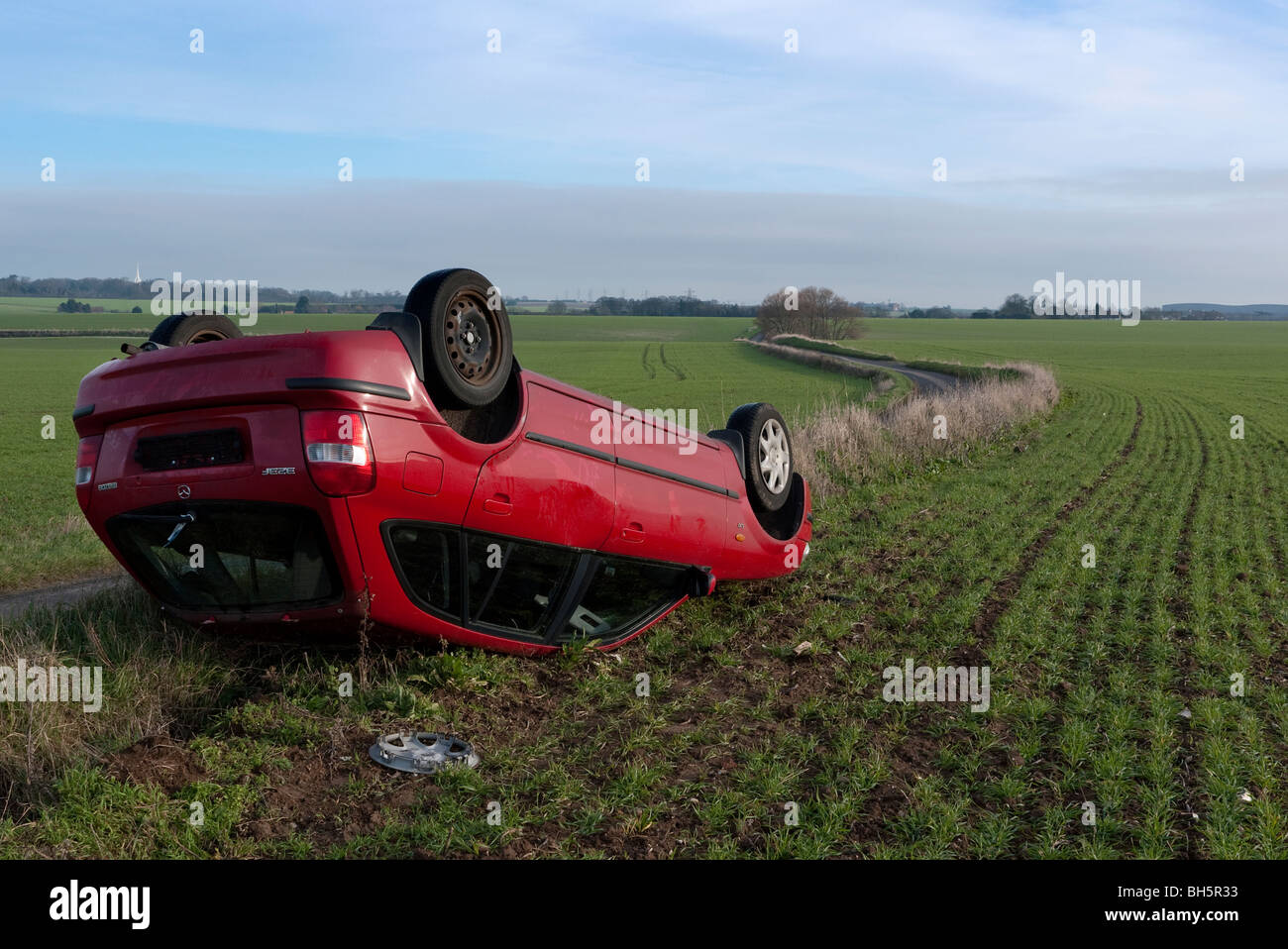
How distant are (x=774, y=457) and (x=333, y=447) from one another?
479 centimetres

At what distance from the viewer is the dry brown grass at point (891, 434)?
1512 cm

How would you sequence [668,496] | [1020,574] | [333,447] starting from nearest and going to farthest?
[333,447], [668,496], [1020,574]

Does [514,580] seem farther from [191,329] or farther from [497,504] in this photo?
[191,329]

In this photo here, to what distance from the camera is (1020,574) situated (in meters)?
9.45

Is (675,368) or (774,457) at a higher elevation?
(675,368)

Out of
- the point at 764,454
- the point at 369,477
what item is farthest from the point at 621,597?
the point at 369,477

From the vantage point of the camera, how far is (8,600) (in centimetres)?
889

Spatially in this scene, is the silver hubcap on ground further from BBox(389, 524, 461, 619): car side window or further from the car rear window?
the car rear window

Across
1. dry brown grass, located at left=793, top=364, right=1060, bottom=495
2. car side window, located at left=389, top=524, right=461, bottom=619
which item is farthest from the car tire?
dry brown grass, located at left=793, top=364, right=1060, bottom=495

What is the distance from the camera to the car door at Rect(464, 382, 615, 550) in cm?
529

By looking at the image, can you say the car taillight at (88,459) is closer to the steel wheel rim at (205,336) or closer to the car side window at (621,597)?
the steel wheel rim at (205,336)

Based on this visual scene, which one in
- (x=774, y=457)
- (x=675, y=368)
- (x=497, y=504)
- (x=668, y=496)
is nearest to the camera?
(x=497, y=504)

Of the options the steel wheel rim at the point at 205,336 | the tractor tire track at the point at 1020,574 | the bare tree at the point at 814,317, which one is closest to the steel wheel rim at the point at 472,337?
the steel wheel rim at the point at 205,336
